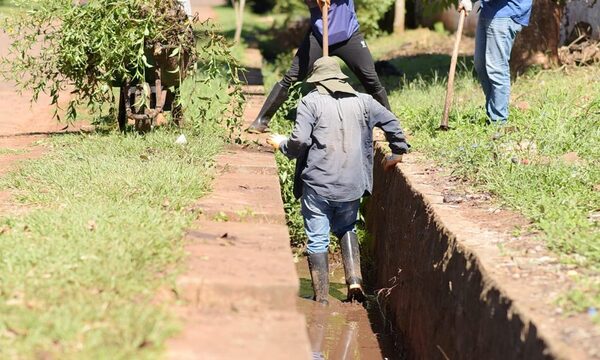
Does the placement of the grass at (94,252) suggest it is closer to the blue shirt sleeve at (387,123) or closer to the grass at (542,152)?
the blue shirt sleeve at (387,123)

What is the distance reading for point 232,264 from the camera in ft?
15.4

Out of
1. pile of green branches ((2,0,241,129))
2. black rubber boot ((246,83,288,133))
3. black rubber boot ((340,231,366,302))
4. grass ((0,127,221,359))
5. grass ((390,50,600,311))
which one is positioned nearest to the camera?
grass ((0,127,221,359))

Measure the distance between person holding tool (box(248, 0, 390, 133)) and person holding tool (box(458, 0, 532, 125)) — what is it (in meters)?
0.87

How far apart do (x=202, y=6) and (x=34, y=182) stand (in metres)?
24.4

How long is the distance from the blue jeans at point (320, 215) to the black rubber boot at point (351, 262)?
0.53 feet

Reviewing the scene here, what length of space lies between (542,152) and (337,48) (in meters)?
2.13

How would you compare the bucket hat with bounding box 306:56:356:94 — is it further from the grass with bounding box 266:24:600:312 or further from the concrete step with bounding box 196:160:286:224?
the grass with bounding box 266:24:600:312

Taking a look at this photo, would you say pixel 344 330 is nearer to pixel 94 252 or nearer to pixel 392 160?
pixel 392 160

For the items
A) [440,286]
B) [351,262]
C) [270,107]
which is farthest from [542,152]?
[270,107]

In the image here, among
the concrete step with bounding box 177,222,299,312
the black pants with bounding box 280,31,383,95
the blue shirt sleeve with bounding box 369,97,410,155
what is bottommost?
the concrete step with bounding box 177,222,299,312

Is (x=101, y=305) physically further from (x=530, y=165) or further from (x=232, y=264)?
(x=530, y=165)

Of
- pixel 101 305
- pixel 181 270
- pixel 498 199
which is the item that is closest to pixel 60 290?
pixel 101 305

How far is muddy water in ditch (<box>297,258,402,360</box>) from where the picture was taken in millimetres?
6527

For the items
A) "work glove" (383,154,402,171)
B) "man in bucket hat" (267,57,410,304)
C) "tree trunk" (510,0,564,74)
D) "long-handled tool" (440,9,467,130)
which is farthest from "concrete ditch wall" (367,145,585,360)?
"tree trunk" (510,0,564,74)
